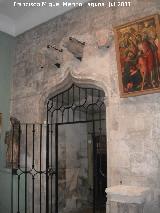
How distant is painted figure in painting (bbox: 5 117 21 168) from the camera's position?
227 inches

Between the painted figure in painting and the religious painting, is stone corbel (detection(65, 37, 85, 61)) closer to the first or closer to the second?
the religious painting

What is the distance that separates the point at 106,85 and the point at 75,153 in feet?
10.1

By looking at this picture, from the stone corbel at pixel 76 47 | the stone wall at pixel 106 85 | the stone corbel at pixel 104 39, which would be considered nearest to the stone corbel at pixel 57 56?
the stone wall at pixel 106 85

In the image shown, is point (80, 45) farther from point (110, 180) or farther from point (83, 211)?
point (83, 211)

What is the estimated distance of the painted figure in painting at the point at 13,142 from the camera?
575cm

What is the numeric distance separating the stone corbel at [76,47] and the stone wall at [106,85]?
98 mm

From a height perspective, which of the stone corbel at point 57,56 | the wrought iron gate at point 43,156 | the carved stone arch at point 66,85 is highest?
the stone corbel at point 57,56

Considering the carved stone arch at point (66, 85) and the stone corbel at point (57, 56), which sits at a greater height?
the stone corbel at point (57, 56)

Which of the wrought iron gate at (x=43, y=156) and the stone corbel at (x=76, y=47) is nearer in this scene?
the stone corbel at (x=76, y=47)

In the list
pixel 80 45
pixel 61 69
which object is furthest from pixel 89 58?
pixel 61 69

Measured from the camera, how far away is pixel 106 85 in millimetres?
4625

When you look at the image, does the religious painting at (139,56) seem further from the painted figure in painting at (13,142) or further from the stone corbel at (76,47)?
the painted figure in painting at (13,142)

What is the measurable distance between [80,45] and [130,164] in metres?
A: 2.31

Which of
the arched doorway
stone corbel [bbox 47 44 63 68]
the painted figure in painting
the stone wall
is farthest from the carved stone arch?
the painted figure in painting
